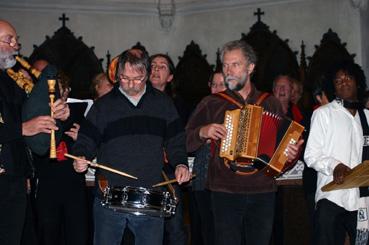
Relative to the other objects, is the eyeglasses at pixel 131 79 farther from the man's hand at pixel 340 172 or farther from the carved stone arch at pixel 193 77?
the carved stone arch at pixel 193 77

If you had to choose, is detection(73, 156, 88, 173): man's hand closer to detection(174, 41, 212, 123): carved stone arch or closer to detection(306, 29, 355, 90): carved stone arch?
detection(306, 29, 355, 90): carved stone arch

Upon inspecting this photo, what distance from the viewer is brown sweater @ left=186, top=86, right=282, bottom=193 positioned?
5.00m

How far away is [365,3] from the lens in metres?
11.7

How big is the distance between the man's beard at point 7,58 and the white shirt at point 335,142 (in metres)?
2.30

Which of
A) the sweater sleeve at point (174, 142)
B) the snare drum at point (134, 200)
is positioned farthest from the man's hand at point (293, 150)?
the snare drum at point (134, 200)

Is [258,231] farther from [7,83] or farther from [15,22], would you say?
[15,22]

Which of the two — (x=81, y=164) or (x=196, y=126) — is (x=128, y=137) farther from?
(x=196, y=126)

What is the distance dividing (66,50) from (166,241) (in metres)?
7.67

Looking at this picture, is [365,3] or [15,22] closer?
[365,3]

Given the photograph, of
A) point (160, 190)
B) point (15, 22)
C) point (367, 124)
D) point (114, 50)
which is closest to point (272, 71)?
point (114, 50)

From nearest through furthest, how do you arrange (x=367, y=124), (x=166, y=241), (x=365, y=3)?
(x=367, y=124) < (x=166, y=241) < (x=365, y=3)

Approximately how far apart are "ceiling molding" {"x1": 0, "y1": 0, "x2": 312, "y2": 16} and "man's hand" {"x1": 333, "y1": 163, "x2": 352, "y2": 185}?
7993 millimetres

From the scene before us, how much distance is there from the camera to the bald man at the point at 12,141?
14.8ft

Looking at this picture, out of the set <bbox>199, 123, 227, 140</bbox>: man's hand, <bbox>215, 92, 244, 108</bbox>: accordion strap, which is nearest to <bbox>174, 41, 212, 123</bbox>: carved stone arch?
<bbox>215, 92, 244, 108</bbox>: accordion strap
